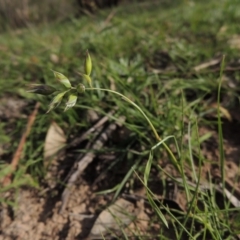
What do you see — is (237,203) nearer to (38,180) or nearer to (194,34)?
(38,180)

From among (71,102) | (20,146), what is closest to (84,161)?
(20,146)

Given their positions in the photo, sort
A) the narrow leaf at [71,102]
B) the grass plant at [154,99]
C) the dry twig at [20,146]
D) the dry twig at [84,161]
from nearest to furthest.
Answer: the narrow leaf at [71,102]
the grass plant at [154,99]
the dry twig at [84,161]
the dry twig at [20,146]

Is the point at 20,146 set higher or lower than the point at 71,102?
lower

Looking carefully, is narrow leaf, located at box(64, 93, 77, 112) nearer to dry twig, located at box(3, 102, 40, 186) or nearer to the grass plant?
the grass plant

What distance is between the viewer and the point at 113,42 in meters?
2.21

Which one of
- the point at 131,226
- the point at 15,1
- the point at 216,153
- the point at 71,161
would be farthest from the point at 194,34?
the point at 15,1

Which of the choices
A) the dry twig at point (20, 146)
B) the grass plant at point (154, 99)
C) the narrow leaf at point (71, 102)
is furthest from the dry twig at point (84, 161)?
the narrow leaf at point (71, 102)

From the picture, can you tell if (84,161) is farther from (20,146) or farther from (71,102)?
(71,102)

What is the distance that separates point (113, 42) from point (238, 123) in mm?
1011

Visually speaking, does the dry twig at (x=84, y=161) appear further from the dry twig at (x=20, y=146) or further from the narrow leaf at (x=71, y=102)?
the narrow leaf at (x=71, y=102)

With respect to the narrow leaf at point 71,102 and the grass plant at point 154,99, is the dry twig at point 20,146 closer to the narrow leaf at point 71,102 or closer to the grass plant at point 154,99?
the grass plant at point 154,99

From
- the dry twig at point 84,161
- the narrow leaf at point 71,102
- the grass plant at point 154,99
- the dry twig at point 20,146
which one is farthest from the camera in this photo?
the dry twig at point 20,146

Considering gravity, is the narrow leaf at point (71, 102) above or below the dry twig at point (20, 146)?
above

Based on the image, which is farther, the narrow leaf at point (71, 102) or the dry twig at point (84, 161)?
the dry twig at point (84, 161)
